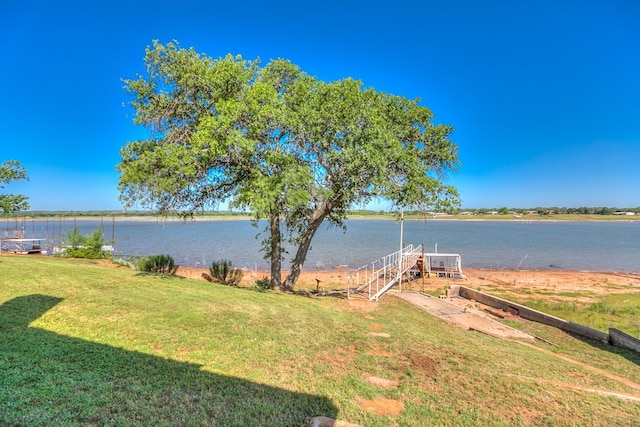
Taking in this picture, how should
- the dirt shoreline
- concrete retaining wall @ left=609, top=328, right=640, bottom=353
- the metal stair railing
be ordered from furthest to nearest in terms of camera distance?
the dirt shoreline, the metal stair railing, concrete retaining wall @ left=609, top=328, right=640, bottom=353

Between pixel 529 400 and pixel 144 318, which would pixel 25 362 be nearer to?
pixel 144 318

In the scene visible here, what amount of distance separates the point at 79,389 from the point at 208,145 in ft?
24.3

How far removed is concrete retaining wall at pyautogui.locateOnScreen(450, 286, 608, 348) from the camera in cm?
1036

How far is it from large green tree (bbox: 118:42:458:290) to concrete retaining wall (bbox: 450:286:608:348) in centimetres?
547

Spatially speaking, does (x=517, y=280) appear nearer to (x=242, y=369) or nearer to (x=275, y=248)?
(x=275, y=248)

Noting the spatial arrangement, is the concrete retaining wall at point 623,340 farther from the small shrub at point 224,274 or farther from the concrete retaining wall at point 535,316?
the small shrub at point 224,274

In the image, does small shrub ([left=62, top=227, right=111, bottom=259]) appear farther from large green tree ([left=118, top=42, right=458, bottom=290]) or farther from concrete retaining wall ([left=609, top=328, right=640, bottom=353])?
concrete retaining wall ([left=609, top=328, right=640, bottom=353])

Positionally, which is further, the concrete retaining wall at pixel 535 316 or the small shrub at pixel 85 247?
the small shrub at pixel 85 247

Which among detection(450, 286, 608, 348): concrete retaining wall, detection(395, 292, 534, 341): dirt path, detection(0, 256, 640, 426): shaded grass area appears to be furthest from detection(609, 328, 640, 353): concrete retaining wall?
detection(395, 292, 534, 341): dirt path

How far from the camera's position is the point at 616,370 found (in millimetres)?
7867

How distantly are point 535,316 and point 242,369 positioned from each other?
467 inches

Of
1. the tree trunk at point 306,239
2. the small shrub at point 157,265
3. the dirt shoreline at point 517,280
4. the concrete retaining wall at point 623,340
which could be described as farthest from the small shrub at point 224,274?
the concrete retaining wall at point 623,340

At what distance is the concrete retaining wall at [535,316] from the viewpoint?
10.4 meters

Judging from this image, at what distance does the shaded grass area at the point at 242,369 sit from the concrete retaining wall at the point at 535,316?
1.49 m
